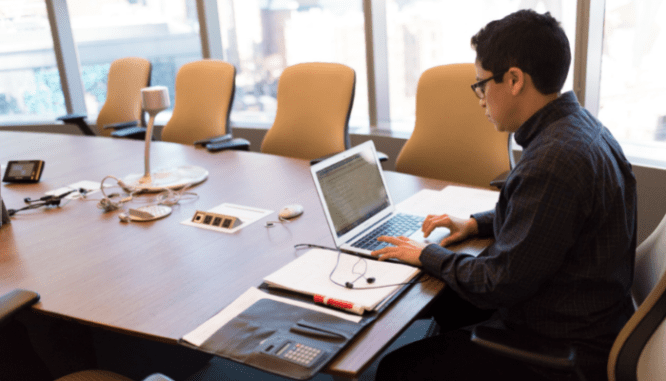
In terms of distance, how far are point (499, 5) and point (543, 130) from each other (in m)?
2.55

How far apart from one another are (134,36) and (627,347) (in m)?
5.49

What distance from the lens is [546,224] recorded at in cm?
117

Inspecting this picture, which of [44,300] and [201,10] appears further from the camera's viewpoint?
[201,10]

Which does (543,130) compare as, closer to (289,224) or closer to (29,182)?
(289,224)

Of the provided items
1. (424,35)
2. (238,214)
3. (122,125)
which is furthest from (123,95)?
(238,214)

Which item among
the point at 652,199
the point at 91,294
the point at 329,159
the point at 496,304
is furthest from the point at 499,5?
the point at 91,294

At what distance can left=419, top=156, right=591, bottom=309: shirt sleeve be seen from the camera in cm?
117

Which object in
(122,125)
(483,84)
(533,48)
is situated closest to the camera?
(533,48)

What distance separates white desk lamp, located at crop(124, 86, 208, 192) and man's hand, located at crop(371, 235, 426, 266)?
1108mm

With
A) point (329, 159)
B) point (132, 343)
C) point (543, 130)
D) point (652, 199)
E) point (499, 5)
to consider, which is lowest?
point (132, 343)

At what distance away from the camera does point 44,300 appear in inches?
56.1

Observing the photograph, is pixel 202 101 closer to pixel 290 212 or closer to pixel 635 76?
pixel 290 212

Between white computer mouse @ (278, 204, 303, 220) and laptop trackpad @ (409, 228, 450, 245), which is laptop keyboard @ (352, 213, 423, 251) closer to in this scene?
laptop trackpad @ (409, 228, 450, 245)

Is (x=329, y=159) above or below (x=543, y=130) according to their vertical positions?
below
